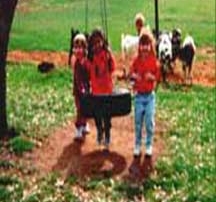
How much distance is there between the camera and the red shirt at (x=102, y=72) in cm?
1764

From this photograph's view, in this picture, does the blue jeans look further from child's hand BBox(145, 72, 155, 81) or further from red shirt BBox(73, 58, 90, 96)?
red shirt BBox(73, 58, 90, 96)

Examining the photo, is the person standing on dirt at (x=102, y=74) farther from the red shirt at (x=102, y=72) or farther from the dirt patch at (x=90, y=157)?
the dirt patch at (x=90, y=157)

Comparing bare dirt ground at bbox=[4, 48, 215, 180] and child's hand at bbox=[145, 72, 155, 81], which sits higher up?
child's hand at bbox=[145, 72, 155, 81]

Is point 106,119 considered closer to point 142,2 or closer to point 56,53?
point 56,53

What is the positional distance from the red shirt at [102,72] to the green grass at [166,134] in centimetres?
174

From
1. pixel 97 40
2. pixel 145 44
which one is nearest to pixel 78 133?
pixel 97 40

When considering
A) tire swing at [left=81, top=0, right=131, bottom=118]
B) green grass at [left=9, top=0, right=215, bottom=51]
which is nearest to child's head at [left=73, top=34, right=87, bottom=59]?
tire swing at [left=81, top=0, right=131, bottom=118]

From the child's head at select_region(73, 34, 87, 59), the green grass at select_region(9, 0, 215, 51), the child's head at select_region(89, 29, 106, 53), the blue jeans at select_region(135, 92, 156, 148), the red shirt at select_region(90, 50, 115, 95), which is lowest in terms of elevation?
the green grass at select_region(9, 0, 215, 51)

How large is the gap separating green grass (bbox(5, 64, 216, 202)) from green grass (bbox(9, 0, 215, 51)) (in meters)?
11.8

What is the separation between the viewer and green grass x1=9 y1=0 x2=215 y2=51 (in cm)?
4309

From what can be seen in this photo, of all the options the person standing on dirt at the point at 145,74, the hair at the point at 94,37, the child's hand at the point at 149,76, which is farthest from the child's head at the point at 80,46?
the child's hand at the point at 149,76

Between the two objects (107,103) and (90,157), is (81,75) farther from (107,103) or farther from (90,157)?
(90,157)

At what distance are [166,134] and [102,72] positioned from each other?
312 cm

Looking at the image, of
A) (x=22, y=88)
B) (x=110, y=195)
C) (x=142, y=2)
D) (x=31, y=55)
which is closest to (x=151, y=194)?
(x=110, y=195)
